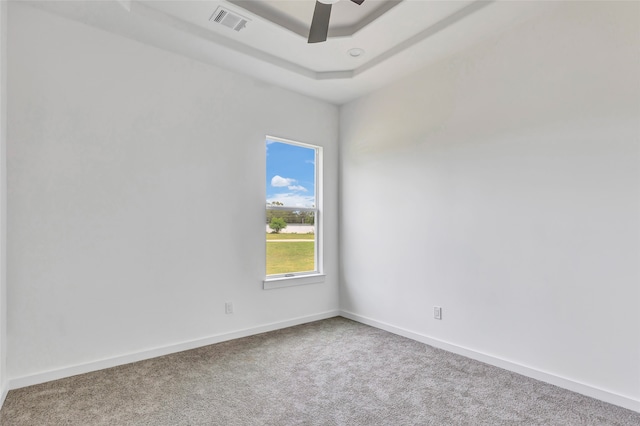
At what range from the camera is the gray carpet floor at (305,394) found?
6.75ft

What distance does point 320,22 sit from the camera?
7.41 feet

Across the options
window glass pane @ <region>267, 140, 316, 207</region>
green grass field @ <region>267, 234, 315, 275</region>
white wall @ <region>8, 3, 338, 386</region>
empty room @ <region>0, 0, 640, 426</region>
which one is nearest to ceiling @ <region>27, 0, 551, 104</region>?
empty room @ <region>0, 0, 640, 426</region>

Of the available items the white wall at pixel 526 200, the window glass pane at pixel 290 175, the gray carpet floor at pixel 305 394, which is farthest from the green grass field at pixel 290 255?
the gray carpet floor at pixel 305 394

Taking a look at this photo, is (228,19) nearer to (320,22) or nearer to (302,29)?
(302,29)

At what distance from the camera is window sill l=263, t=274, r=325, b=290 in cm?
370

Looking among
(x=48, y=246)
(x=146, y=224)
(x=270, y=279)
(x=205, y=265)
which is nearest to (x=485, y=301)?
(x=270, y=279)

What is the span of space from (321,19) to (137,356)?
2.98m

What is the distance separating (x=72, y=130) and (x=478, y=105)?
3.32 meters

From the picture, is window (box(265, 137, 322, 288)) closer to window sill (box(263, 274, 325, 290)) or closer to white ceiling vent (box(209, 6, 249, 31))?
window sill (box(263, 274, 325, 290))

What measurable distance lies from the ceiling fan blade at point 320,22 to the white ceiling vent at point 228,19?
689mm

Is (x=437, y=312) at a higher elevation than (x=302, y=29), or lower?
lower

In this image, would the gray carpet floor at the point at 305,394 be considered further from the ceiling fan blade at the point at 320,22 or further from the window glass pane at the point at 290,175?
the ceiling fan blade at the point at 320,22

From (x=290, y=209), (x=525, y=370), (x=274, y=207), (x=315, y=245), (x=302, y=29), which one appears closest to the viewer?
(x=525, y=370)

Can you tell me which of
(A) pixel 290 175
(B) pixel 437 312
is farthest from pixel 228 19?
(B) pixel 437 312
